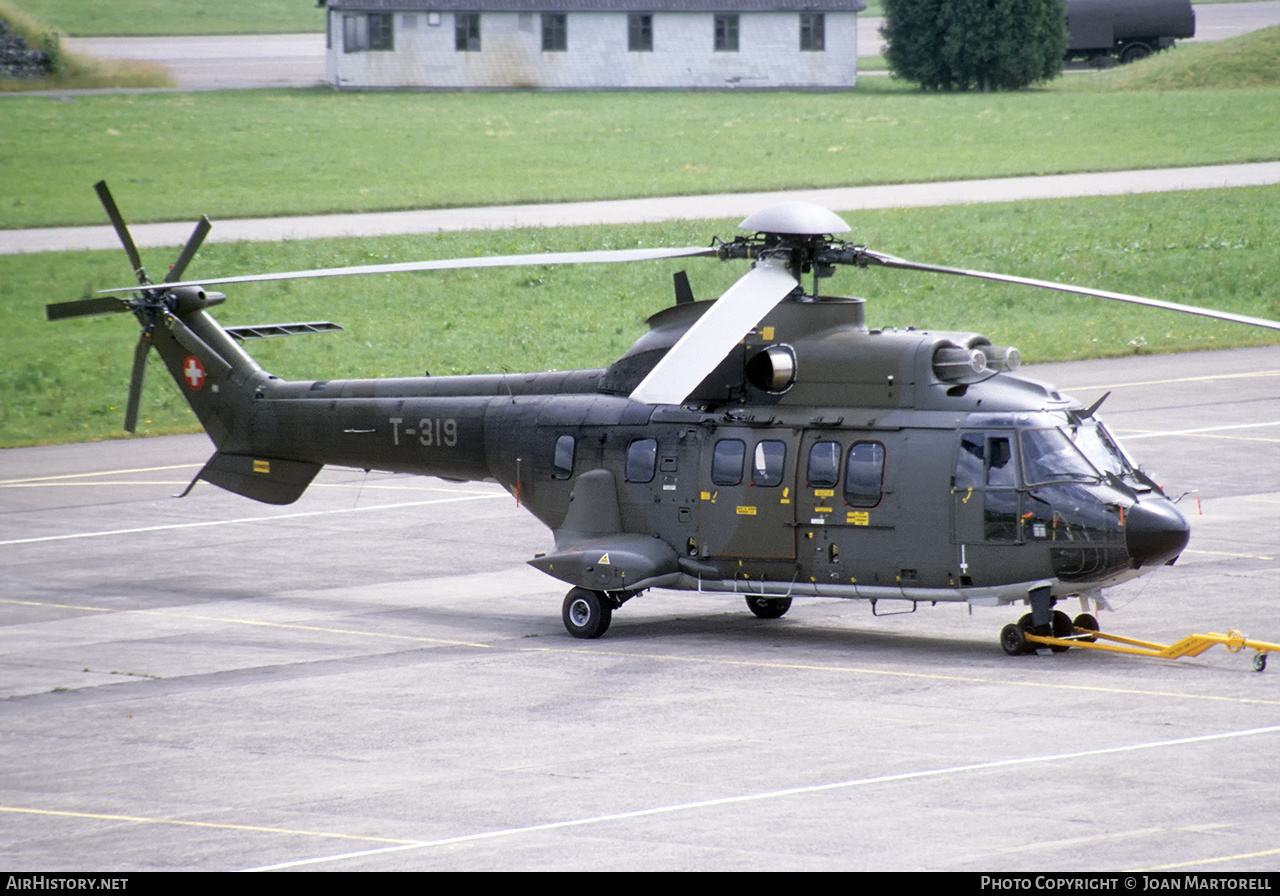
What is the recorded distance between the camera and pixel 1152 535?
17.0 metres

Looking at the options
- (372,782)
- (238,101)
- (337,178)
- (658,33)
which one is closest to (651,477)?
(372,782)

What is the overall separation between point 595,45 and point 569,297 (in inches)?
1760

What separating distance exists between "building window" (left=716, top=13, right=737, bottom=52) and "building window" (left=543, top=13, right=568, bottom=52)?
7398mm

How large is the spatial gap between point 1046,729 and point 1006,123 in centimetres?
5902

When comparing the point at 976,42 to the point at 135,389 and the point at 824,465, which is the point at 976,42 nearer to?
the point at 135,389

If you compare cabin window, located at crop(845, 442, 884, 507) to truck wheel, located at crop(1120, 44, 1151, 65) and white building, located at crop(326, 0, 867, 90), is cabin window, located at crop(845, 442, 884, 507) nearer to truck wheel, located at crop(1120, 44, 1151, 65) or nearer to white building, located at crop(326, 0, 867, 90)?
white building, located at crop(326, 0, 867, 90)

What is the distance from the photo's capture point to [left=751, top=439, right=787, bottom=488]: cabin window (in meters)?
18.9

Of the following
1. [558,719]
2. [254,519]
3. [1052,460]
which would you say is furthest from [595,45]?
[558,719]

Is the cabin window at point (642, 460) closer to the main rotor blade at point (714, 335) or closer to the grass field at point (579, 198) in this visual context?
the main rotor blade at point (714, 335)

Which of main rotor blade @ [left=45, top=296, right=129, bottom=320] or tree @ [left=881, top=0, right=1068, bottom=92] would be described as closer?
main rotor blade @ [left=45, top=296, right=129, bottom=320]

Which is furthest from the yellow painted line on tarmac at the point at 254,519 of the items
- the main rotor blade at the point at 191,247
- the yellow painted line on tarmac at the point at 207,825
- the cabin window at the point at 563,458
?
the yellow painted line on tarmac at the point at 207,825

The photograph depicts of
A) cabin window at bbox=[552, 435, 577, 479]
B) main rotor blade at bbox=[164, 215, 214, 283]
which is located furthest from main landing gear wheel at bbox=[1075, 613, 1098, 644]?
main rotor blade at bbox=[164, 215, 214, 283]

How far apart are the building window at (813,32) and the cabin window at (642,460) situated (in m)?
69.5

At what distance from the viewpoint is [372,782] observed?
551 inches
